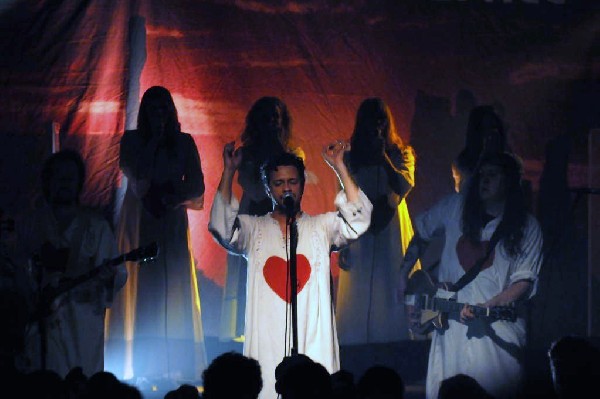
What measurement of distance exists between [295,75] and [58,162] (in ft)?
6.83

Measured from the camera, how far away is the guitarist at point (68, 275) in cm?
751

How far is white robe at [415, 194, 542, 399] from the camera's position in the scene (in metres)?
8.14

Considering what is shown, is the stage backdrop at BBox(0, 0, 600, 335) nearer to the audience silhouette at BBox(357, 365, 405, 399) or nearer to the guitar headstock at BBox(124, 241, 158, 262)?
the guitar headstock at BBox(124, 241, 158, 262)

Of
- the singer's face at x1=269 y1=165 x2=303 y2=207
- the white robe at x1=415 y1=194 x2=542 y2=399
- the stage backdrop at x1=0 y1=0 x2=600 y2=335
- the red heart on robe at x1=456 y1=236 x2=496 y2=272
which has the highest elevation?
the stage backdrop at x1=0 y1=0 x2=600 y2=335

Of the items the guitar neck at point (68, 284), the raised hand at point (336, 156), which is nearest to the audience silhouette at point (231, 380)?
the raised hand at point (336, 156)

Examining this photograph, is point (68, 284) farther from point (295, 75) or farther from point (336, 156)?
point (295, 75)

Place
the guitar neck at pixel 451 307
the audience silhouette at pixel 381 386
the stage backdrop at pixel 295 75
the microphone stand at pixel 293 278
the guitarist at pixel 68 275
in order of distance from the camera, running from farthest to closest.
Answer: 1. the stage backdrop at pixel 295 75
2. the guitar neck at pixel 451 307
3. the guitarist at pixel 68 275
4. the microphone stand at pixel 293 278
5. the audience silhouette at pixel 381 386

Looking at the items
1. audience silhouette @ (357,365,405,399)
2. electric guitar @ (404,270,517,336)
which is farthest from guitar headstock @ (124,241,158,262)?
audience silhouette @ (357,365,405,399)

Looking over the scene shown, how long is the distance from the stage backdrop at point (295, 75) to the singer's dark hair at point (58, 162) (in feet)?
1.61

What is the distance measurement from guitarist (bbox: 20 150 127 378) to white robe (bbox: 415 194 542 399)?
249cm

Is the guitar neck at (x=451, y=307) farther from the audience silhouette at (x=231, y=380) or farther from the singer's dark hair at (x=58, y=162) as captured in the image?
the audience silhouette at (x=231, y=380)

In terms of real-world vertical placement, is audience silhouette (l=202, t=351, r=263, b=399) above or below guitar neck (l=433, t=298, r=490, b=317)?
below

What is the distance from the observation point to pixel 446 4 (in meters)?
8.98

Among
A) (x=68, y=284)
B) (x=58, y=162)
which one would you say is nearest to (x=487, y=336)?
(x=68, y=284)
